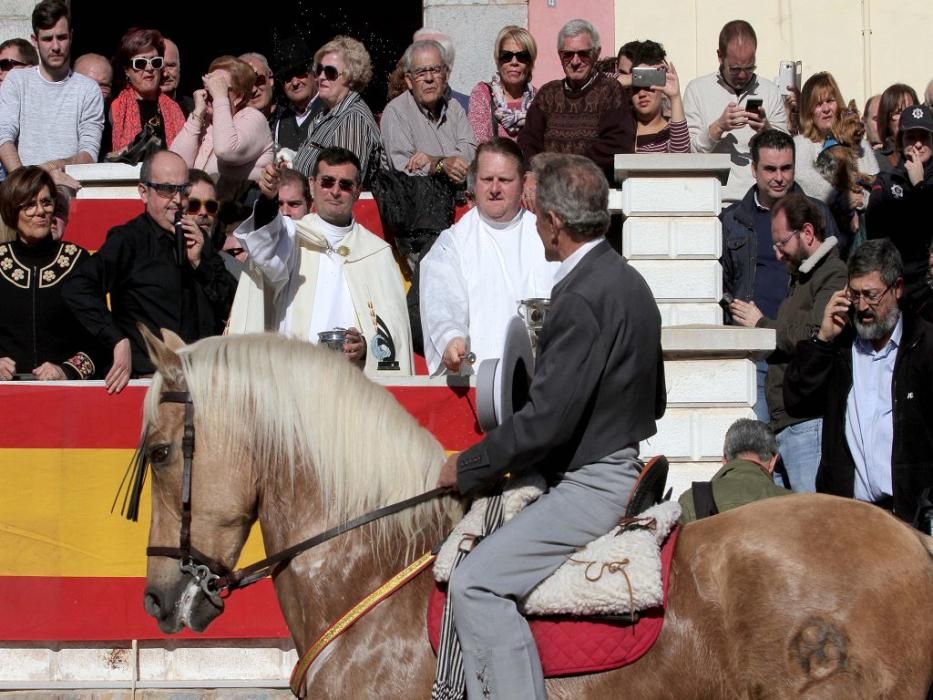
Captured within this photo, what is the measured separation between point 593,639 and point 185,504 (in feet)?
5.07

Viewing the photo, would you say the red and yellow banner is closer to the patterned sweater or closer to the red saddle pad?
the red saddle pad

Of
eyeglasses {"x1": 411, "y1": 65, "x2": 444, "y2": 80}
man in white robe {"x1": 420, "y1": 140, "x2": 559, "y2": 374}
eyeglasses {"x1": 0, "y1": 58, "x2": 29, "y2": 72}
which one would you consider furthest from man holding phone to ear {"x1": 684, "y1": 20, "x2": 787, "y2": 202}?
eyeglasses {"x1": 0, "y1": 58, "x2": 29, "y2": 72}

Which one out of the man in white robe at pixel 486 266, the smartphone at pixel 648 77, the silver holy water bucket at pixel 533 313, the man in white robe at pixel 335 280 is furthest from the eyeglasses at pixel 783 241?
the silver holy water bucket at pixel 533 313

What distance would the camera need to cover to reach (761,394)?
369 inches

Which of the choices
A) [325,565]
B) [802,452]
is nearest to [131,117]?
[802,452]

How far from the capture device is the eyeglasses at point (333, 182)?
8.27 metres

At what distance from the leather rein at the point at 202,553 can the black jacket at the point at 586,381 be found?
33cm

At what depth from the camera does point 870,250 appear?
791 centimetres

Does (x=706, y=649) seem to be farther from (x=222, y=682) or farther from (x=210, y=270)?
(x=210, y=270)

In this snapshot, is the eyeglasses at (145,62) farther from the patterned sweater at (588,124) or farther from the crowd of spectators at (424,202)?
the patterned sweater at (588,124)

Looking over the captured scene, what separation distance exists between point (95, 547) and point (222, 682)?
Answer: 3.35ft

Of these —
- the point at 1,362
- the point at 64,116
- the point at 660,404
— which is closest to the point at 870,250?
the point at 660,404

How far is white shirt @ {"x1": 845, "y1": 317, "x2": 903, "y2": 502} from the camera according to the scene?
313 inches

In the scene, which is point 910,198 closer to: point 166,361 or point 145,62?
point 145,62
